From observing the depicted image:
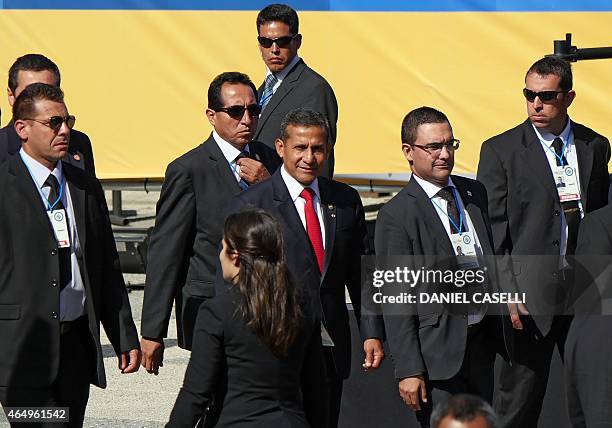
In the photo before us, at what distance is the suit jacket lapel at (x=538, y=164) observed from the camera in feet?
22.2

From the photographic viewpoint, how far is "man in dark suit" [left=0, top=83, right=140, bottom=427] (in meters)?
5.48

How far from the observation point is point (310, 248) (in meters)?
5.76

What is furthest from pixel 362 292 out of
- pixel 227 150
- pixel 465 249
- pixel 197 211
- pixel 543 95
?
pixel 543 95

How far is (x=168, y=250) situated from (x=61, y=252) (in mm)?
719

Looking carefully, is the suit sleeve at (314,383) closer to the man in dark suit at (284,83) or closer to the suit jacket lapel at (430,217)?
the suit jacket lapel at (430,217)

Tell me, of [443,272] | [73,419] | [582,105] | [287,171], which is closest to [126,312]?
[73,419]

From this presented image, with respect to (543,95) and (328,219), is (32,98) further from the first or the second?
(543,95)

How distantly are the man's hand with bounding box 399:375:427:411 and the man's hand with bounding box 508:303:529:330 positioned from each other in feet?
3.10

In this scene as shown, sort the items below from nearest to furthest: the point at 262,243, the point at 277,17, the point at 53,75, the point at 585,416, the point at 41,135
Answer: the point at 262,243
the point at 585,416
the point at 41,135
the point at 53,75
the point at 277,17

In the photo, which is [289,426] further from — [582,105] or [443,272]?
[582,105]

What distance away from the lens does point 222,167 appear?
6336 millimetres

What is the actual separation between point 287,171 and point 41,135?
103cm

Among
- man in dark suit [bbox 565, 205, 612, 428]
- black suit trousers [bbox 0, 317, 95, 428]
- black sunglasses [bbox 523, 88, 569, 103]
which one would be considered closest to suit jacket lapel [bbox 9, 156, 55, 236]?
black suit trousers [bbox 0, 317, 95, 428]

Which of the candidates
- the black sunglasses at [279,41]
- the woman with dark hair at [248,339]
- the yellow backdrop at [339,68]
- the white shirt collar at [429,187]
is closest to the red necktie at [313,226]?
the white shirt collar at [429,187]
